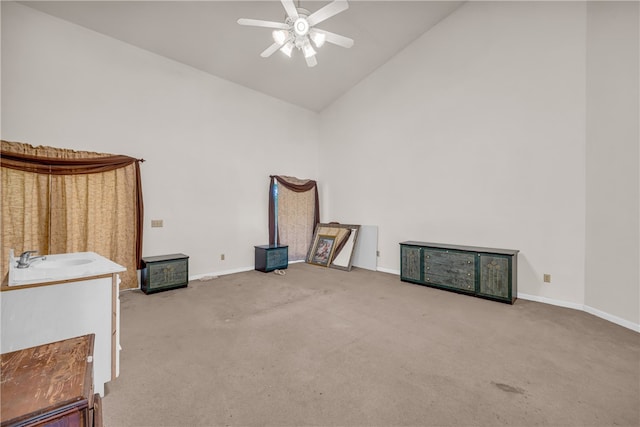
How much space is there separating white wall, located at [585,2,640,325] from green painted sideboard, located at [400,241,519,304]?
826 mm

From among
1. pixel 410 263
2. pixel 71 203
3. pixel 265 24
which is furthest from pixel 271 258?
pixel 265 24

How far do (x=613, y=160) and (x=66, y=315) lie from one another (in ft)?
16.8

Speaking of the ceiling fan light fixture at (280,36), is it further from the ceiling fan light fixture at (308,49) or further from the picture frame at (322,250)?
the picture frame at (322,250)

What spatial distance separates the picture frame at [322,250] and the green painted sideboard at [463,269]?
1.72 m

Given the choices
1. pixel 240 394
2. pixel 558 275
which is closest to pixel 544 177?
Result: pixel 558 275

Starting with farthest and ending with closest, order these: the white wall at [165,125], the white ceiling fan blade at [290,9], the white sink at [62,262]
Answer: the white wall at [165,125], the white ceiling fan blade at [290,9], the white sink at [62,262]

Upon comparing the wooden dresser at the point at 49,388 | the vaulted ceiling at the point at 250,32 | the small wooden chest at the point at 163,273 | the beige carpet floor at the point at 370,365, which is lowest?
the beige carpet floor at the point at 370,365

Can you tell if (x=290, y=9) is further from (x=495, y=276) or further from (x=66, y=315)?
(x=495, y=276)

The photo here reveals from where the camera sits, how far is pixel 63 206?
353cm

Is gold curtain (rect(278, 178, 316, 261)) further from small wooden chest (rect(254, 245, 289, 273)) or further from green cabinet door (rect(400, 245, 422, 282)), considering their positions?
green cabinet door (rect(400, 245, 422, 282))

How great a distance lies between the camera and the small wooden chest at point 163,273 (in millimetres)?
3924

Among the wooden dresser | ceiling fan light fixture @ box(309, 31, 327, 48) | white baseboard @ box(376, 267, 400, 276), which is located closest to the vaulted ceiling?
ceiling fan light fixture @ box(309, 31, 327, 48)

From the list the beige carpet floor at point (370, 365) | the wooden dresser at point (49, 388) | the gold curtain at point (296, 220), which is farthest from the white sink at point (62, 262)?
the gold curtain at point (296, 220)

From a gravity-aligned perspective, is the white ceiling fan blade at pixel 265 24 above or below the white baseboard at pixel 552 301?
above
